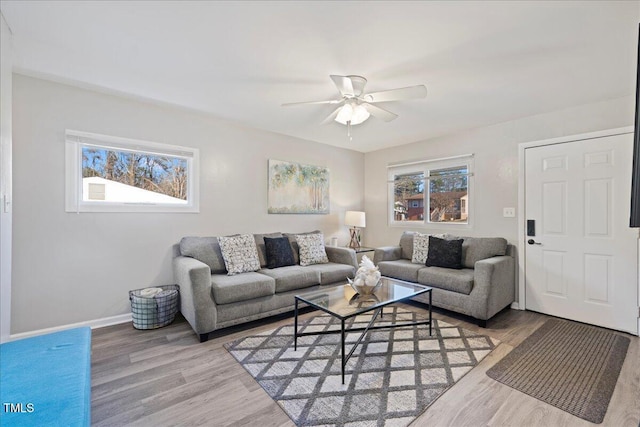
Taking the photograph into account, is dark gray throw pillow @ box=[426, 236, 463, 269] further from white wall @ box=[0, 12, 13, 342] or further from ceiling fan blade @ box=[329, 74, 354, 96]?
white wall @ box=[0, 12, 13, 342]

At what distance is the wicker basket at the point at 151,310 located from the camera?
280cm

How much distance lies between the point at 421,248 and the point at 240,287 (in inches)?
96.5

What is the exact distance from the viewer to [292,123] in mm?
3738

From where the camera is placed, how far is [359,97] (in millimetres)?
2541

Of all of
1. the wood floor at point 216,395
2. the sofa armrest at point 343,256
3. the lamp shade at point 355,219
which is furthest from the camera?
the lamp shade at point 355,219

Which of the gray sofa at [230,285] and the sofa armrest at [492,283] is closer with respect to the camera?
the gray sofa at [230,285]

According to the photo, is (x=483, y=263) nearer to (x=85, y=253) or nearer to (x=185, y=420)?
(x=185, y=420)

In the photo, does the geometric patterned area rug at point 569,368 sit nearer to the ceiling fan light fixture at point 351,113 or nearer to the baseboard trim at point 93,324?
the ceiling fan light fixture at point 351,113

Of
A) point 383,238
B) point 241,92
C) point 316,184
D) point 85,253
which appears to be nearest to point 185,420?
point 85,253

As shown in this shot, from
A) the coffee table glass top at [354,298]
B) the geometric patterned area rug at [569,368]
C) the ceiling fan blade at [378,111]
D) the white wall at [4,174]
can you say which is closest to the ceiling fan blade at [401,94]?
the ceiling fan blade at [378,111]

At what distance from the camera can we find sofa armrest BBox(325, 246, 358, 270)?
3.90m

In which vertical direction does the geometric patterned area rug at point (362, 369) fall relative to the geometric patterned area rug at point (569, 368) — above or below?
above

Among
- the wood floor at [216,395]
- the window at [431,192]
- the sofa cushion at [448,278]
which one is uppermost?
the window at [431,192]

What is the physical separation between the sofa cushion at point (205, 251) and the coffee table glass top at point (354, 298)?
1250 millimetres
